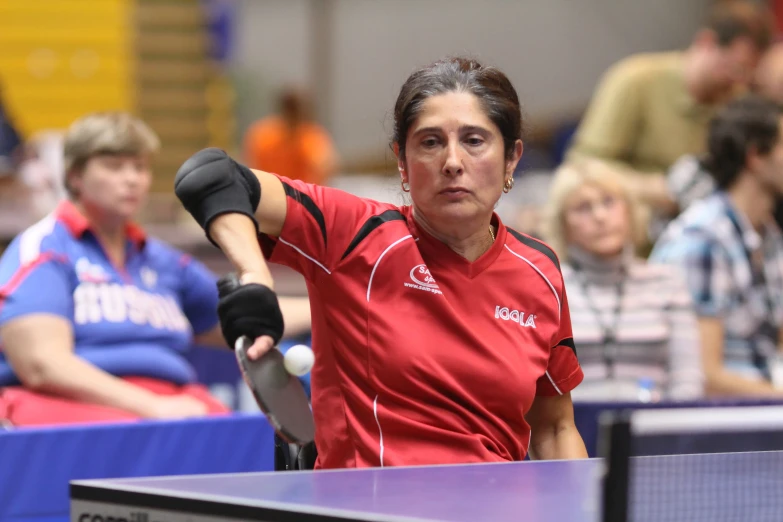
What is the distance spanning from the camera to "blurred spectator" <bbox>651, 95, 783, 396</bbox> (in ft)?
15.5

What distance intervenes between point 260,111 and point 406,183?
10.5m

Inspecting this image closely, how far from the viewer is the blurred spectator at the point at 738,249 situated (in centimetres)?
472

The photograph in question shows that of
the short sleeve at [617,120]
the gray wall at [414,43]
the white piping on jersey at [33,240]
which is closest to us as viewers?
the white piping on jersey at [33,240]

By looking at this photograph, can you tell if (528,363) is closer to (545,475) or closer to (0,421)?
(545,475)

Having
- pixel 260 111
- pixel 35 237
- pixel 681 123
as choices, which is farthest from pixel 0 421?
pixel 260 111

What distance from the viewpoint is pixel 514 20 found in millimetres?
13453

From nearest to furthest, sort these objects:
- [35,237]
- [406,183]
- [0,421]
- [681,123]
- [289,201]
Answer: [289,201] < [406,183] < [0,421] < [35,237] < [681,123]

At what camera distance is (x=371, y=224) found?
2.44 metres

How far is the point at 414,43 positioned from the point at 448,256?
1093 centimetres

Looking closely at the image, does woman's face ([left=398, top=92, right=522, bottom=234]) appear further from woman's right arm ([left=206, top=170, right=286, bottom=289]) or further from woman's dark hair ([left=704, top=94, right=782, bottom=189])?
woman's dark hair ([left=704, top=94, right=782, bottom=189])

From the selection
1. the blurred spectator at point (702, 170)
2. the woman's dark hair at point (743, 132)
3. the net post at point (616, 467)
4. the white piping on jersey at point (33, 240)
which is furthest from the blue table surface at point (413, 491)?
the blurred spectator at point (702, 170)

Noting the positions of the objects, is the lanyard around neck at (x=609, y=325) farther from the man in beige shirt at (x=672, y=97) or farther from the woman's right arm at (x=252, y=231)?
the woman's right arm at (x=252, y=231)

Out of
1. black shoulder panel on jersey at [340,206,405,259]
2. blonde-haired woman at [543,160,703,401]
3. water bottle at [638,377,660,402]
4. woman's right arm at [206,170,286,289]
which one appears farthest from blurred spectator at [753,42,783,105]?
woman's right arm at [206,170,286,289]

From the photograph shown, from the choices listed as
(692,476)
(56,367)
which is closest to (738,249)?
(56,367)
